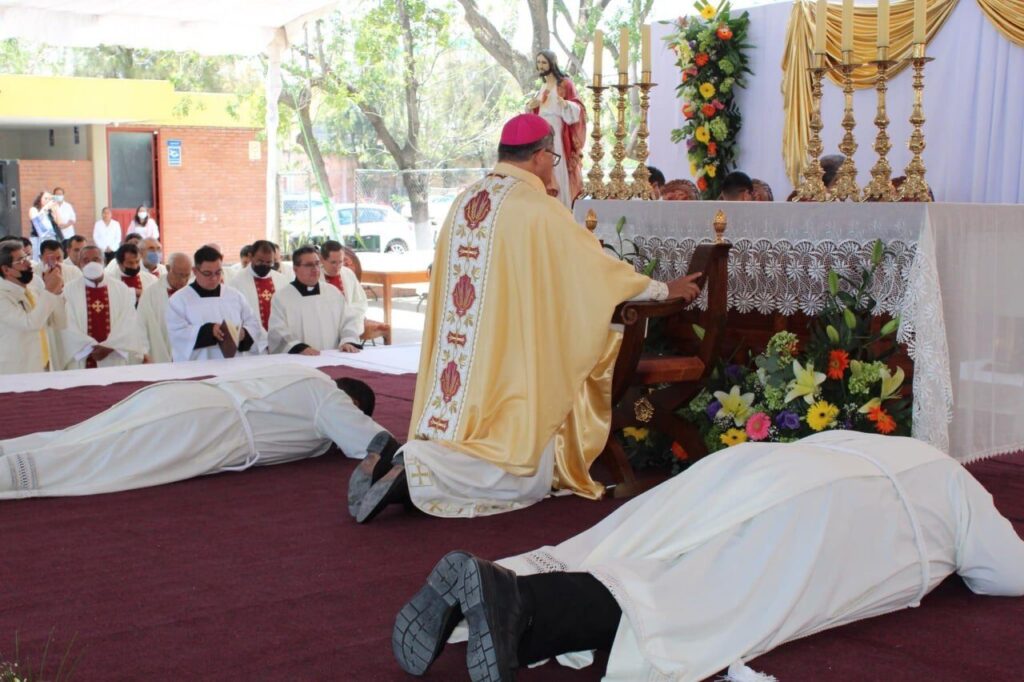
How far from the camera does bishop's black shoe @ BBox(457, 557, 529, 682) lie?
2.55 meters

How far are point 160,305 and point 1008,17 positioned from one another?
6.94 meters

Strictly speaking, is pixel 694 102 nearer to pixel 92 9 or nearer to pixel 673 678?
pixel 92 9

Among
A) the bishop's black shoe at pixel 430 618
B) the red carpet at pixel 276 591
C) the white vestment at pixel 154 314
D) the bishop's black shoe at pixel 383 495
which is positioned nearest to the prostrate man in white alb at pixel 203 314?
the white vestment at pixel 154 314

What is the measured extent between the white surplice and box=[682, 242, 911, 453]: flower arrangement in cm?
565

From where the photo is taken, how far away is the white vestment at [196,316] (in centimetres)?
843

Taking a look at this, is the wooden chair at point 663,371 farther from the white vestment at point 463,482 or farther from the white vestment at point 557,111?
the white vestment at point 557,111

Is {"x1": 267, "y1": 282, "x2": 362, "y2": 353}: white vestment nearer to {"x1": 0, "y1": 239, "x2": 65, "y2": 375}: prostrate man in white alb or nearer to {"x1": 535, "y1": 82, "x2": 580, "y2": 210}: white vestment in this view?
{"x1": 0, "y1": 239, "x2": 65, "y2": 375}: prostrate man in white alb

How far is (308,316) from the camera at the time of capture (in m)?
9.08

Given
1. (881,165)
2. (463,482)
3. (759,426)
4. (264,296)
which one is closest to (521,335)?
(463,482)

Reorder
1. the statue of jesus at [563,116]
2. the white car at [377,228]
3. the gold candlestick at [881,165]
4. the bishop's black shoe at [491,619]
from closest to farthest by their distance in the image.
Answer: the bishop's black shoe at [491,619] < the gold candlestick at [881,165] < the statue of jesus at [563,116] < the white car at [377,228]

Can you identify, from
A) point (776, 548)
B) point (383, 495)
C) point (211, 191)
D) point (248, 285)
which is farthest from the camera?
point (211, 191)

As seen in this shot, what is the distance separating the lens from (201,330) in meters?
8.42

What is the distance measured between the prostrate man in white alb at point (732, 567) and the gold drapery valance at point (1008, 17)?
6.61m

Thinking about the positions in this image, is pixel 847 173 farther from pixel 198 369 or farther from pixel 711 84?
pixel 711 84
